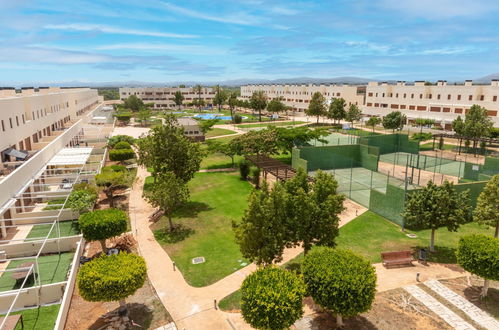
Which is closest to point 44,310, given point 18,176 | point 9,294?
point 9,294

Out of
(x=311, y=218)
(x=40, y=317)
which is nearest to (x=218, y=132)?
(x=311, y=218)

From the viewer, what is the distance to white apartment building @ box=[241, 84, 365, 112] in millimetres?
98688

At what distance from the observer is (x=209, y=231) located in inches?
1008

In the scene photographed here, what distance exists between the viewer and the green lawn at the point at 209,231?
20203 mm

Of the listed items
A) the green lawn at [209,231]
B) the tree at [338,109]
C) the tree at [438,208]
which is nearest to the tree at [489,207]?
the tree at [438,208]

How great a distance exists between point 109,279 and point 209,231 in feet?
37.6

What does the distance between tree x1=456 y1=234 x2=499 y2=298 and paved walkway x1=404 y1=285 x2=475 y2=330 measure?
228 centimetres

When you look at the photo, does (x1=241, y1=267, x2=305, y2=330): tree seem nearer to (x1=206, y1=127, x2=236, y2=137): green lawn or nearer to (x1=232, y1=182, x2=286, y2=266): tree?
(x1=232, y1=182, x2=286, y2=266): tree

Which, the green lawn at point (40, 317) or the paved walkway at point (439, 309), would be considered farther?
the green lawn at point (40, 317)

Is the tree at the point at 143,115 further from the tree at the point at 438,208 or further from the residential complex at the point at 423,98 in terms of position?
the tree at the point at 438,208

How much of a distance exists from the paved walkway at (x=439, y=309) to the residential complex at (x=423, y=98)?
6028 cm

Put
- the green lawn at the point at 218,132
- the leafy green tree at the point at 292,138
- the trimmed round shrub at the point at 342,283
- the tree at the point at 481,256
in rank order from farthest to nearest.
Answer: the green lawn at the point at 218,132
the leafy green tree at the point at 292,138
the tree at the point at 481,256
the trimmed round shrub at the point at 342,283

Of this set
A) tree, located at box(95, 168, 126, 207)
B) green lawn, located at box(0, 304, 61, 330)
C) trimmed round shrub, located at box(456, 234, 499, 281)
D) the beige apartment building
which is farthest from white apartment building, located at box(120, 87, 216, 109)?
trimmed round shrub, located at box(456, 234, 499, 281)

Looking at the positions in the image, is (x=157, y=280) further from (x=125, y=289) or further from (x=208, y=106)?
(x=208, y=106)
